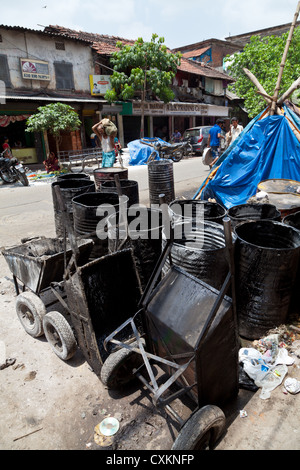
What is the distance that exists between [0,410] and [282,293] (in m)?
2.75

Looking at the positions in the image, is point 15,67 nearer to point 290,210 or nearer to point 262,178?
point 262,178

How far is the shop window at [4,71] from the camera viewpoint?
14.7 m

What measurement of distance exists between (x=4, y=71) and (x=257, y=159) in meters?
14.9

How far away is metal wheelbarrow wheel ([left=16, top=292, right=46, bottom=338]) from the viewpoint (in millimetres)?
3135

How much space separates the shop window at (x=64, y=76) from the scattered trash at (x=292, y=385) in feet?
61.2

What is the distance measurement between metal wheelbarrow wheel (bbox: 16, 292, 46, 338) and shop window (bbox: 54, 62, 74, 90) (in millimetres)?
16939

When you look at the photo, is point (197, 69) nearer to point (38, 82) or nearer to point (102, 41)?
point (102, 41)

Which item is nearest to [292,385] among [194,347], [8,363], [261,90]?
[194,347]

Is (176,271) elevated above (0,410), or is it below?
above

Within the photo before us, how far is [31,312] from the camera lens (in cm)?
328

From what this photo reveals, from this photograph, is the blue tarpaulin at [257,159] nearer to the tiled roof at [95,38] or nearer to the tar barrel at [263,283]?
the tar barrel at [263,283]

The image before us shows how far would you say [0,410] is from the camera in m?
2.41

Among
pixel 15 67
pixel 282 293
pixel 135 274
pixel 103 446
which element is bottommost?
pixel 103 446

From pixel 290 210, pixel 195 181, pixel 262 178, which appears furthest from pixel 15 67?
pixel 290 210
